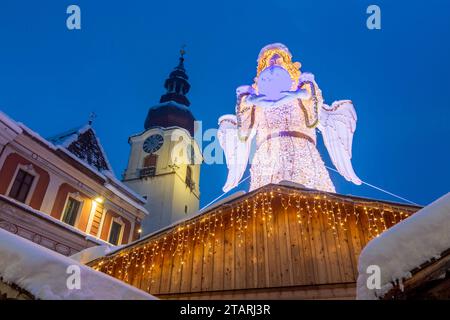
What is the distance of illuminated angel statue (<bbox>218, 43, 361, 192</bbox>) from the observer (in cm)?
978

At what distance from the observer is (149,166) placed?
1494 inches

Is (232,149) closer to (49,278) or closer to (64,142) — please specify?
(49,278)

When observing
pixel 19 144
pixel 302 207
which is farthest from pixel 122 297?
pixel 19 144

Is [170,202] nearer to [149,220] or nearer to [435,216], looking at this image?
[149,220]

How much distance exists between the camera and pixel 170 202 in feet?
112

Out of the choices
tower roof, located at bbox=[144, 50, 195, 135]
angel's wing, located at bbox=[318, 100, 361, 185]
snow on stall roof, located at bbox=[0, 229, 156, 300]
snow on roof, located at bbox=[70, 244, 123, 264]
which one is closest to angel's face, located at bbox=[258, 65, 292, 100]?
angel's wing, located at bbox=[318, 100, 361, 185]

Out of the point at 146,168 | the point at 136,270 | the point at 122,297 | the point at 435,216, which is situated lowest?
the point at 122,297

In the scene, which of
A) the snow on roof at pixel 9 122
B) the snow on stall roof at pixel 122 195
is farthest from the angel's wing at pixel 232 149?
the snow on stall roof at pixel 122 195

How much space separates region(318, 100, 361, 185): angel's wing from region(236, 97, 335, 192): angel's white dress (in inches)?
46.8

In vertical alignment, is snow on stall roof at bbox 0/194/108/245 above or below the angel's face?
below

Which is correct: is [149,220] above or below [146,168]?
below

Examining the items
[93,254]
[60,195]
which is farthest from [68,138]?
[93,254]

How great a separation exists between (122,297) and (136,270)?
206 inches

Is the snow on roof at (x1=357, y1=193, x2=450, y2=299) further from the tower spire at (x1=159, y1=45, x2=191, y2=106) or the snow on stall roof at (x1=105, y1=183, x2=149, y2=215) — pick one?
the tower spire at (x1=159, y1=45, x2=191, y2=106)
